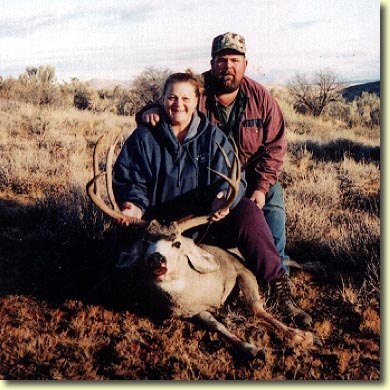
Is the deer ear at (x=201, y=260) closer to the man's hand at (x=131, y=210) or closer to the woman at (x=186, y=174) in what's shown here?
the woman at (x=186, y=174)

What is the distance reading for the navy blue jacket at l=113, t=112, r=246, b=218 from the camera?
480 cm

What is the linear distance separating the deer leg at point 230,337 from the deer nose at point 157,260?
0.68m

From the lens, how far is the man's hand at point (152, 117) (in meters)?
4.87

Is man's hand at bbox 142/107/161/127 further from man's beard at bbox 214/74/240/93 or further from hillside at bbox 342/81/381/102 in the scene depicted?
hillside at bbox 342/81/381/102

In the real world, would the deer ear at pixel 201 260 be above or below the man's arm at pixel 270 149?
below

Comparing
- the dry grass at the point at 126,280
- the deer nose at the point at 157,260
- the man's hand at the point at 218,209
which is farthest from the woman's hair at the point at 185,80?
the dry grass at the point at 126,280

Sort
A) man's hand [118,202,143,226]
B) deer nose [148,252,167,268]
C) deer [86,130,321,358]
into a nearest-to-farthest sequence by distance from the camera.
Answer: deer nose [148,252,167,268] → deer [86,130,321,358] → man's hand [118,202,143,226]

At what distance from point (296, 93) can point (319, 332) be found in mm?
4639

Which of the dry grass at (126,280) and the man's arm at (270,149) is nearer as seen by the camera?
the dry grass at (126,280)

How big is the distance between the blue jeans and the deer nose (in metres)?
1.69

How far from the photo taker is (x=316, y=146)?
24.8 feet

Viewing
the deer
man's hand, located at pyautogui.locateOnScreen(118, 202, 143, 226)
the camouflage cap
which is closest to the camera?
the deer

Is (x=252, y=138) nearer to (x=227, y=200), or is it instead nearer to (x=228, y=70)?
(x=228, y=70)

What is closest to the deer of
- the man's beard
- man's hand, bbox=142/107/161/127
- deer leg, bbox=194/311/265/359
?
deer leg, bbox=194/311/265/359
